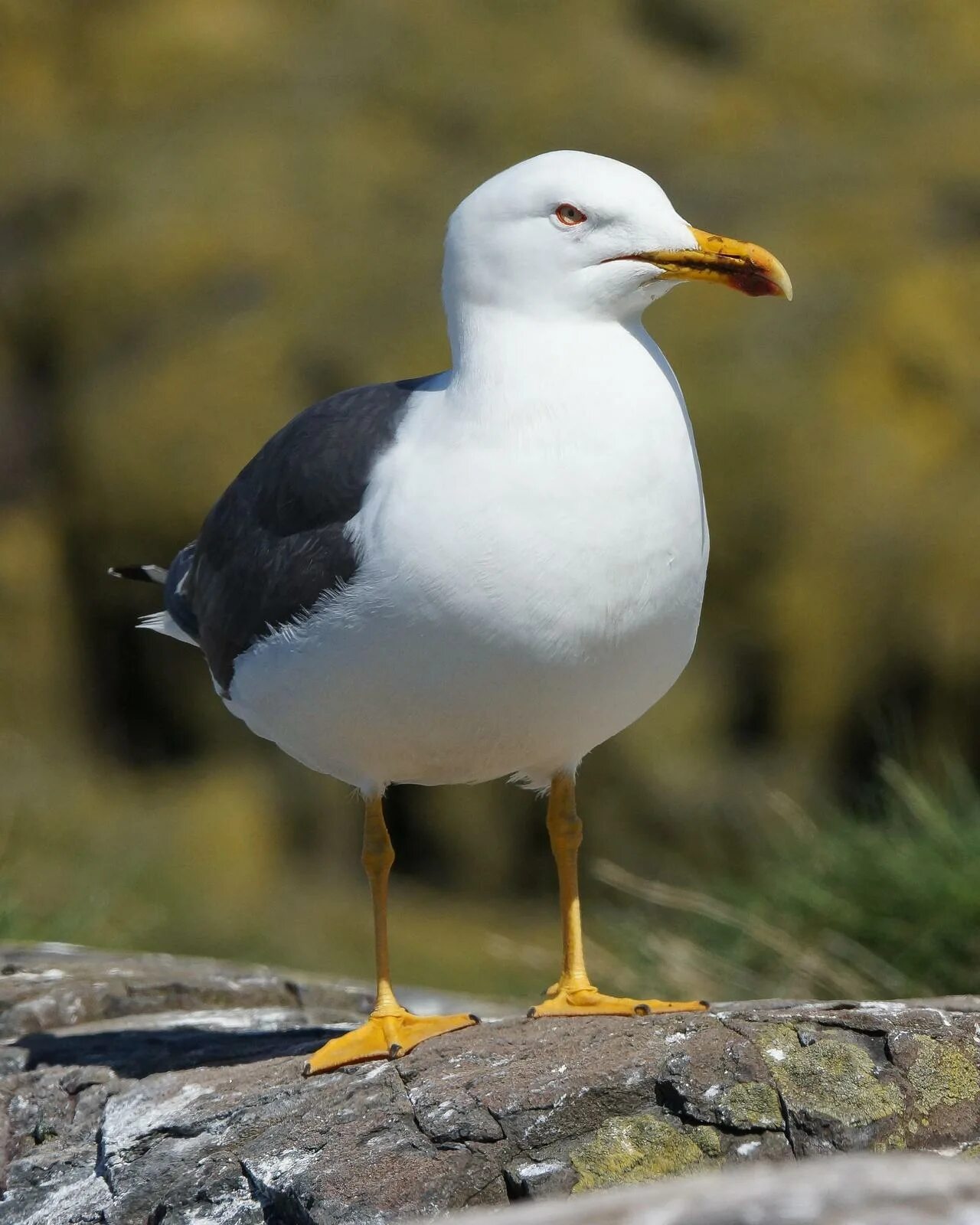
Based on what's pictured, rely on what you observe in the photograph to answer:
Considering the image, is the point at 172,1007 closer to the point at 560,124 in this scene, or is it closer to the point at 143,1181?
the point at 143,1181

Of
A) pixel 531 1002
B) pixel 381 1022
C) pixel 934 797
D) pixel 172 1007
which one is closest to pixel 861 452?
pixel 934 797

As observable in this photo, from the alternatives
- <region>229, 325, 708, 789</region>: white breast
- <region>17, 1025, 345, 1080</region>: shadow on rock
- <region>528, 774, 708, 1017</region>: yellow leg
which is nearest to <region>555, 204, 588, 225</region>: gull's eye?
<region>229, 325, 708, 789</region>: white breast

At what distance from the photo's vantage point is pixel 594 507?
428cm

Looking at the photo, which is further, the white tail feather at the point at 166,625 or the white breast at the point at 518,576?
the white tail feather at the point at 166,625

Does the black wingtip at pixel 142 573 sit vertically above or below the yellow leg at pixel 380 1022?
above

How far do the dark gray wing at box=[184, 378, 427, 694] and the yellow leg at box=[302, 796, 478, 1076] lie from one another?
2.04ft

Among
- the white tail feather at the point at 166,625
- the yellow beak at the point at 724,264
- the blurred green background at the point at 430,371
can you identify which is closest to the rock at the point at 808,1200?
the yellow beak at the point at 724,264

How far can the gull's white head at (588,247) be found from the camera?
4488mm

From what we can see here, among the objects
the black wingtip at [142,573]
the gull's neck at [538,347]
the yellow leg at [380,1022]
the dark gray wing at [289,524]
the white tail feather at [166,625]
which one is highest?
the gull's neck at [538,347]

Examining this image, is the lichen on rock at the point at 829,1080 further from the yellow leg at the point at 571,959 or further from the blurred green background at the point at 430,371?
the blurred green background at the point at 430,371

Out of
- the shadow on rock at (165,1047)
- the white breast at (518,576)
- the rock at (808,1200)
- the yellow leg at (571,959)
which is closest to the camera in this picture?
the rock at (808,1200)

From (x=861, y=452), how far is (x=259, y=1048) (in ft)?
19.9

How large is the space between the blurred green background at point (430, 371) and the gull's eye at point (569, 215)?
3.74 meters

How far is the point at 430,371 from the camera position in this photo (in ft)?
35.5
